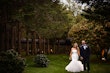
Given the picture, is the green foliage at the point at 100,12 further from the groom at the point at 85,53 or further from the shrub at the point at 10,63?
the shrub at the point at 10,63

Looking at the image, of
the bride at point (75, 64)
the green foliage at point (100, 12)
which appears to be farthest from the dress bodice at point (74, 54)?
the green foliage at point (100, 12)

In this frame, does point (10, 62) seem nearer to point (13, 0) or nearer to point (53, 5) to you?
→ point (13, 0)

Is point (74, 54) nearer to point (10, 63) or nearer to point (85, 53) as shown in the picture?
point (85, 53)

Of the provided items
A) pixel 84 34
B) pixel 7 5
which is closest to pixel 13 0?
pixel 7 5

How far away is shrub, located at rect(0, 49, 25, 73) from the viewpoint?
21.1 metres

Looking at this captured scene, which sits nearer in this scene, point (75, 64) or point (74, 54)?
point (75, 64)

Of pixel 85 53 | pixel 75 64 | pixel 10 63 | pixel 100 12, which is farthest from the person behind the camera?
pixel 85 53

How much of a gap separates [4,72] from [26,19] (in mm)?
7129

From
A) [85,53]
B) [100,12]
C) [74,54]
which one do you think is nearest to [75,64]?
[74,54]

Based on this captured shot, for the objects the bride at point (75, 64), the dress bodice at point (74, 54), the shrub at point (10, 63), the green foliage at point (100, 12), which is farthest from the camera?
the dress bodice at point (74, 54)

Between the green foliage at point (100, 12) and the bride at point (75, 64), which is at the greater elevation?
the green foliage at point (100, 12)

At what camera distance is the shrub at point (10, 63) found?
21094mm

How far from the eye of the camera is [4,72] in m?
21.2

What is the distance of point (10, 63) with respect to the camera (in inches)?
836
